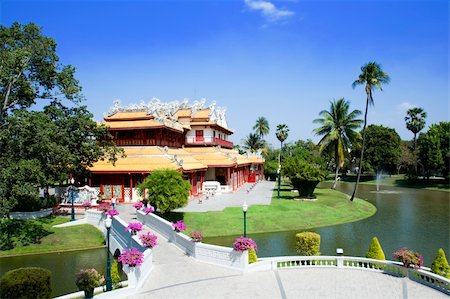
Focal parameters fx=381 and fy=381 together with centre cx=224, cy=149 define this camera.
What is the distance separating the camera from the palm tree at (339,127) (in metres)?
52.8

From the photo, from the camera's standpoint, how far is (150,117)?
127 ft

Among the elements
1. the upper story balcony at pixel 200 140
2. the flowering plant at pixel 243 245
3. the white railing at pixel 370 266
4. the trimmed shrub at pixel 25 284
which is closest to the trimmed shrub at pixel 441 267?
the white railing at pixel 370 266

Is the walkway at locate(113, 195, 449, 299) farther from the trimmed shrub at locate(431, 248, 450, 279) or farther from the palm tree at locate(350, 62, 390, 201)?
the palm tree at locate(350, 62, 390, 201)

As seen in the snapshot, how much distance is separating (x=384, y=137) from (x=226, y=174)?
4711cm

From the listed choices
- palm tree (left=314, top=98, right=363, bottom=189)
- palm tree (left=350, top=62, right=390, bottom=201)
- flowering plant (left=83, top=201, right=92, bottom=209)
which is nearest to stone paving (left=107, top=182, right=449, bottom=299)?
flowering plant (left=83, top=201, right=92, bottom=209)

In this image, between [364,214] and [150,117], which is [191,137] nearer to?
[150,117]

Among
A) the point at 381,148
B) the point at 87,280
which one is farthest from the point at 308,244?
the point at 381,148

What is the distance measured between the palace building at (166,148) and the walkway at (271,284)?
17.6m

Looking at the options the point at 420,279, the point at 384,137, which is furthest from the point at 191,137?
the point at 384,137

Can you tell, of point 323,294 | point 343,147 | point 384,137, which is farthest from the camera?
point 384,137

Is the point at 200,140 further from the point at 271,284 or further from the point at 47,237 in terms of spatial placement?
the point at 271,284

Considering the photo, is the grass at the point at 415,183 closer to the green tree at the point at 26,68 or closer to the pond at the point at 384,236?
the pond at the point at 384,236

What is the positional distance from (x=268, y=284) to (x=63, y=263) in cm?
1287

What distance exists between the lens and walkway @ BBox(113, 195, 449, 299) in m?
13.5
